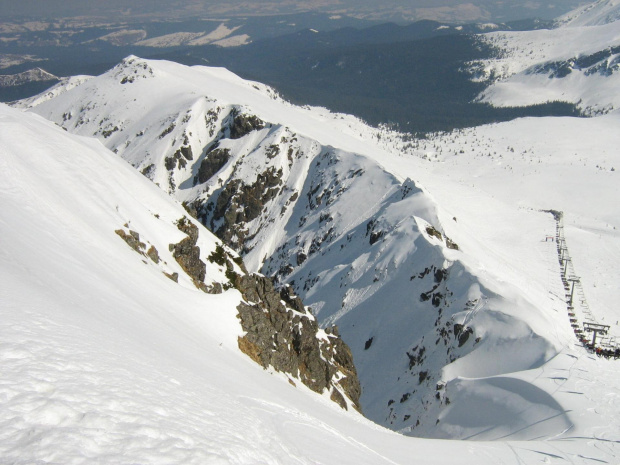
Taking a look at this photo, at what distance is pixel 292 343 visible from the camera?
34938 mm

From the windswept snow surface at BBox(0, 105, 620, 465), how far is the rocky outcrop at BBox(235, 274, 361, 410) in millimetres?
2372

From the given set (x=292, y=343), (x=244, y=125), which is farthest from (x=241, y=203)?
(x=292, y=343)

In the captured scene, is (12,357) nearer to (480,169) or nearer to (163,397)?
(163,397)

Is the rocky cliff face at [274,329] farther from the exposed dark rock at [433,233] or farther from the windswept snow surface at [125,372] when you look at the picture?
the exposed dark rock at [433,233]

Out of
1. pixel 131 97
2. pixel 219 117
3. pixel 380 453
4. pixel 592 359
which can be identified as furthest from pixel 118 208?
pixel 131 97

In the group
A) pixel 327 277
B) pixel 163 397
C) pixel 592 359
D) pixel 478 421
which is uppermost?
pixel 163 397

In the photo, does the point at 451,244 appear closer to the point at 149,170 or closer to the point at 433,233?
the point at 433,233

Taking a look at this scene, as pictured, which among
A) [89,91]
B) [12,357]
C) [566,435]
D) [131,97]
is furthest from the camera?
[89,91]

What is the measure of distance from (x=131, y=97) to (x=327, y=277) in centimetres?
10346

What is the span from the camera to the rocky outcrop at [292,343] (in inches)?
1071

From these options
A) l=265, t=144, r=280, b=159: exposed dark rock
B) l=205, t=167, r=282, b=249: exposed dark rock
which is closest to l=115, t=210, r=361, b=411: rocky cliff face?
l=205, t=167, r=282, b=249: exposed dark rock

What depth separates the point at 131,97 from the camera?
13125 cm

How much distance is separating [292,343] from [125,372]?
89.2 feet

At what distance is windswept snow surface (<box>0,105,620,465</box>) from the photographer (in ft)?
20.7
